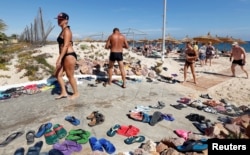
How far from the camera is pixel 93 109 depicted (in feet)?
15.8

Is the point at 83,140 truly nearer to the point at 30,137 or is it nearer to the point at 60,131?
the point at 60,131

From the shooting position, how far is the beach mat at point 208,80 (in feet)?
26.3

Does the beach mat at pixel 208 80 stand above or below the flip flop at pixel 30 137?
above

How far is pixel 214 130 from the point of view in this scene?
141 inches

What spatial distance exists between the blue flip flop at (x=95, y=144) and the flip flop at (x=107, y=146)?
2.3 inches

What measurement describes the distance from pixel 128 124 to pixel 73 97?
1.76 metres

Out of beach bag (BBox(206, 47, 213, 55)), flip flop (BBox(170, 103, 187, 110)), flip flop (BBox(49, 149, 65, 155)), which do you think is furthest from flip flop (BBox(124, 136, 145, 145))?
beach bag (BBox(206, 47, 213, 55))

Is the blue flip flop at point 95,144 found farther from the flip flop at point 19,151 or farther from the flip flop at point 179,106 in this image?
the flip flop at point 179,106

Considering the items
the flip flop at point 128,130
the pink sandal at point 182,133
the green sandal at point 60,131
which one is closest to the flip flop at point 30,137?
the green sandal at point 60,131

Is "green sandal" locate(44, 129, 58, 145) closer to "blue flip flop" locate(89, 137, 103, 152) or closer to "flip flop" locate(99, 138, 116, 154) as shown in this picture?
"blue flip flop" locate(89, 137, 103, 152)

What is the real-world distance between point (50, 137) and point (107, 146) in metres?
0.90

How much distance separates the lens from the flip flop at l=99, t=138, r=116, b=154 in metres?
3.26

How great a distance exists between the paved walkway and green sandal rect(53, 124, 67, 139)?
110 mm

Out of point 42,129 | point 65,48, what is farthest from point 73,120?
point 65,48
